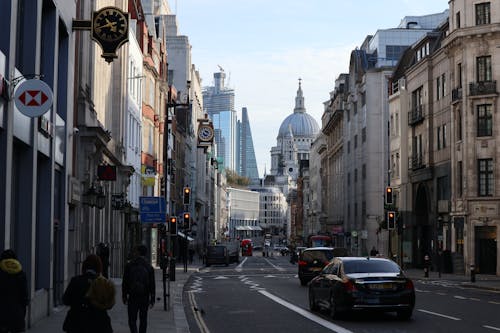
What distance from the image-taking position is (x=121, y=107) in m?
42.8

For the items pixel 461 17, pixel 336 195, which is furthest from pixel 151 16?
pixel 336 195

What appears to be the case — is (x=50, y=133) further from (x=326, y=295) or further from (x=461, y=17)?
(x=461, y=17)

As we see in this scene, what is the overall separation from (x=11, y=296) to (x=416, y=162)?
5334cm

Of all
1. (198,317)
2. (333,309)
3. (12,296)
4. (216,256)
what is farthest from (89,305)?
(216,256)

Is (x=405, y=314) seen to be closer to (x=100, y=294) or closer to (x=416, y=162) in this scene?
(x=100, y=294)

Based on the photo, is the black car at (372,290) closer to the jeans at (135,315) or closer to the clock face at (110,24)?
the jeans at (135,315)

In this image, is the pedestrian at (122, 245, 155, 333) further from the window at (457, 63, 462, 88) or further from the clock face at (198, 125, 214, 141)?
the clock face at (198, 125, 214, 141)

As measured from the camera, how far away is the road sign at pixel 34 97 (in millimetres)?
14367

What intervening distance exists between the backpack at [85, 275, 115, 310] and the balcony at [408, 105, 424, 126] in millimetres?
52207

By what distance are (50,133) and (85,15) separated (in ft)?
34.9

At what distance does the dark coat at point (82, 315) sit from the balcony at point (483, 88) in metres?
44.0

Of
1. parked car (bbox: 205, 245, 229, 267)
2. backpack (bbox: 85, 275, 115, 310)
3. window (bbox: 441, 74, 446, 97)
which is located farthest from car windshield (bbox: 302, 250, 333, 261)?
parked car (bbox: 205, 245, 229, 267)

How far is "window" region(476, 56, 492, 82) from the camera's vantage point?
170 feet

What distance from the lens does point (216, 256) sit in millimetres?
72312
